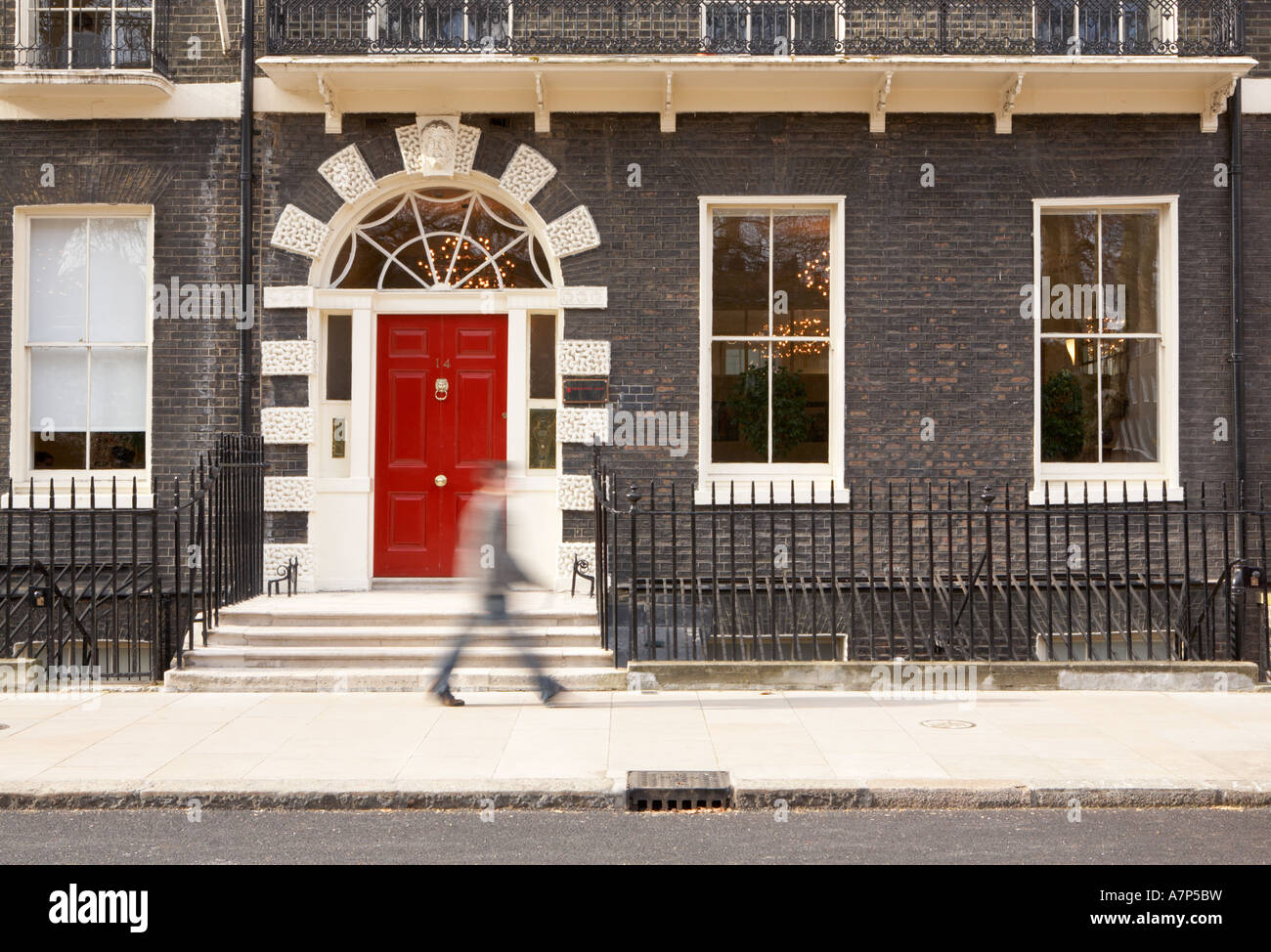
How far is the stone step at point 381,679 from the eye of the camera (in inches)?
382

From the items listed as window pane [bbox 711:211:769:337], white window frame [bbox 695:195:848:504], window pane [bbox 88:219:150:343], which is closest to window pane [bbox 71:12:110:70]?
window pane [bbox 88:219:150:343]

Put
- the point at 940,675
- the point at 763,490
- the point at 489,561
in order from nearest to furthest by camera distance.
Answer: the point at 489,561 → the point at 940,675 → the point at 763,490

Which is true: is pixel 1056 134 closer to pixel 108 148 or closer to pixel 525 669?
pixel 525 669

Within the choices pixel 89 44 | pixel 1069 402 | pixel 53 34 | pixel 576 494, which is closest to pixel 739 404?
pixel 576 494

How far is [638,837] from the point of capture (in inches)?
240

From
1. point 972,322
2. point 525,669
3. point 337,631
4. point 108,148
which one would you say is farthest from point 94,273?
point 972,322

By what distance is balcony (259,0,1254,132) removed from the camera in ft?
37.9

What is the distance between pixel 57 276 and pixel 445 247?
3785mm

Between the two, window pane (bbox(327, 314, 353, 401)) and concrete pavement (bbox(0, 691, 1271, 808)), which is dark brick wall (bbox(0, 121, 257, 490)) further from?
concrete pavement (bbox(0, 691, 1271, 808))

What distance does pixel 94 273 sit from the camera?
485 inches

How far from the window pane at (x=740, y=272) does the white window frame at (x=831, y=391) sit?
94 millimetres

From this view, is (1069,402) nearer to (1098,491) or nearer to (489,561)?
(1098,491)

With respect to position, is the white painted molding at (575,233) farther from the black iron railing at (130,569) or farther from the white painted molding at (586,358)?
the black iron railing at (130,569)

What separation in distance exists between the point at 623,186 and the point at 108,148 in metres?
4.92
